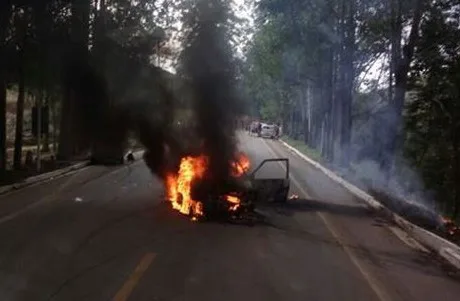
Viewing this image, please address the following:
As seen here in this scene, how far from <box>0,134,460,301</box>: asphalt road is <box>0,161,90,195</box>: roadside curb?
196 cm

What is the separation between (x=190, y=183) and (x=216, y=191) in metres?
0.85

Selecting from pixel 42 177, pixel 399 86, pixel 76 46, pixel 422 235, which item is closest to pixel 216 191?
pixel 422 235

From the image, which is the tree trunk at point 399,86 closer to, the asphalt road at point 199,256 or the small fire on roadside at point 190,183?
the asphalt road at point 199,256

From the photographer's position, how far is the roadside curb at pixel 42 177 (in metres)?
17.1

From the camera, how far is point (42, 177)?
2042 centimetres

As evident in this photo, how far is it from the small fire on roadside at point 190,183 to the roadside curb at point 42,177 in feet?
15.1

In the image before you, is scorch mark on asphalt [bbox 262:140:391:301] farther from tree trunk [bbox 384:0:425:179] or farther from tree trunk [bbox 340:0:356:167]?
tree trunk [bbox 340:0:356:167]

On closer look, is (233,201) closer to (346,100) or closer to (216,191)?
(216,191)

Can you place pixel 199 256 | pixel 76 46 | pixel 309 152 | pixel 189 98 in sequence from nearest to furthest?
pixel 199 256, pixel 189 98, pixel 76 46, pixel 309 152

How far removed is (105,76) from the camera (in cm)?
1653

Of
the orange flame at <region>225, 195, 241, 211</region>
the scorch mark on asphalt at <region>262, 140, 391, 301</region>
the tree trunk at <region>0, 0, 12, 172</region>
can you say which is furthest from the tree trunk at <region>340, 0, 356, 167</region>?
the orange flame at <region>225, 195, 241, 211</region>

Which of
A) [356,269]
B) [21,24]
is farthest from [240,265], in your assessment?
[21,24]

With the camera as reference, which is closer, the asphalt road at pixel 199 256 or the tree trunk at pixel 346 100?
the asphalt road at pixel 199 256

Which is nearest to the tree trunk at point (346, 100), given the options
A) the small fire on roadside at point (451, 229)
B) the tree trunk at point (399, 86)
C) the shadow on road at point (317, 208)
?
the tree trunk at point (399, 86)
